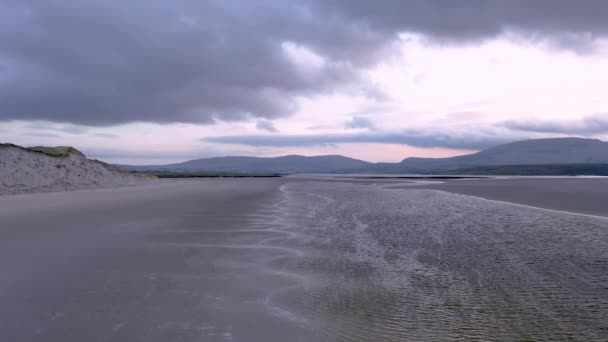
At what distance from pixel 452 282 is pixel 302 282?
306 centimetres

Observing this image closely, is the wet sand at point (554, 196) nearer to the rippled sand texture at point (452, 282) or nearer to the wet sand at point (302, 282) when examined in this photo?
the rippled sand texture at point (452, 282)

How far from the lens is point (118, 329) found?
5.33m

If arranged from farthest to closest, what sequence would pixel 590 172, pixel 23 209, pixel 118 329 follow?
pixel 590 172
pixel 23 209
pixel 118 329

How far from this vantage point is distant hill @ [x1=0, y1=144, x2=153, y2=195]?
33.7 m

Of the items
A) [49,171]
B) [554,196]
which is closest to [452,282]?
[554,196]

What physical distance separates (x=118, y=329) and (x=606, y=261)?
35.2ft

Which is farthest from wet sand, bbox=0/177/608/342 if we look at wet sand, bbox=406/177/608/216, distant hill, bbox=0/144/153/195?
distant hill, bbox=0/144/153/195

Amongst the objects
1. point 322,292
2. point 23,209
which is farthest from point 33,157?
point 322,292

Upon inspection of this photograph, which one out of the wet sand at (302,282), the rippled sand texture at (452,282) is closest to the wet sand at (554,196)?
the rippled sand texture at (452,282)

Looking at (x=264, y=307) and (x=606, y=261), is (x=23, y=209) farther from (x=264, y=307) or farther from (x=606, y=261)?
(x=606, y=261)

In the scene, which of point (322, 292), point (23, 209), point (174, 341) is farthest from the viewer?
point (23, 209)

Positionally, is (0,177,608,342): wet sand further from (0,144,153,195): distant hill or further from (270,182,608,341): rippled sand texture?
(0,144,153,195): distant hill

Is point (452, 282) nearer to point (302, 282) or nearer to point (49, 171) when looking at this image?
point (302, 282)

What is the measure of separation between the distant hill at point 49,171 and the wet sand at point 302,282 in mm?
22699
